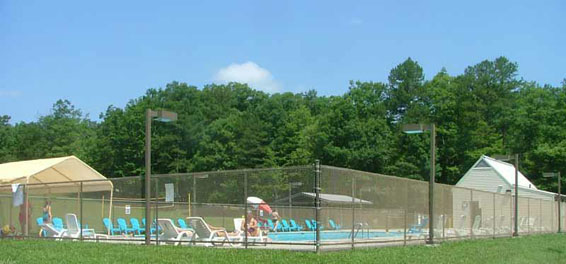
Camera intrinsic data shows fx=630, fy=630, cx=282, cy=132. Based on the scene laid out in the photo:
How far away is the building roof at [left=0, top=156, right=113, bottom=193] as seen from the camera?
24.7m

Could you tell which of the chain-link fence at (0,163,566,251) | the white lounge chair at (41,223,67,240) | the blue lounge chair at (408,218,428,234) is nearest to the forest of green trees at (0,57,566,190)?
the chain-link fence at (0,163,566,251)

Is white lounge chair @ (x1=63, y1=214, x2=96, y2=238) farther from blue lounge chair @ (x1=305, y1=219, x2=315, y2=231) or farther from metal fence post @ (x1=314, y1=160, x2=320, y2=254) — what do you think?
metal fence post @ (x1=314, y1=160, x2=320, y2=254)

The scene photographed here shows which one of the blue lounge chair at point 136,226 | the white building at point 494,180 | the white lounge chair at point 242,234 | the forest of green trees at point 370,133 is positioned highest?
the forest of green trees at point 370,133

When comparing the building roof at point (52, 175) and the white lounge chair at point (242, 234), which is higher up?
the building roof at point (52, 175)

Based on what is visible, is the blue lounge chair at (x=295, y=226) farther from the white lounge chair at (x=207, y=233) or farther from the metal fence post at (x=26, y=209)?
the metal fence post at (x=26, y=209)

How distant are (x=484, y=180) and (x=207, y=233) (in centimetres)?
3570

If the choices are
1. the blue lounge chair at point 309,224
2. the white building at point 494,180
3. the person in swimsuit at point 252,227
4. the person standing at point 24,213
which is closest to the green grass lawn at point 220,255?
the person in swimsuit at point 252,227

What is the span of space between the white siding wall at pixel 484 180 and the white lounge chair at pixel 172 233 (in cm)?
3424

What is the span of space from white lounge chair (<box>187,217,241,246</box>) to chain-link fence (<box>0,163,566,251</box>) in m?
0.03

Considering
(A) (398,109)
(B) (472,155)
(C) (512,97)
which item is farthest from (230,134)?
(C) (512,97)

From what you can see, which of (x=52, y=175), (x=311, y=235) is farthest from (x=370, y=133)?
(x=311, y=235)

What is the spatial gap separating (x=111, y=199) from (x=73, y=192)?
10.7 feet

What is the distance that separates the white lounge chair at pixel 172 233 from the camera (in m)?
17.6

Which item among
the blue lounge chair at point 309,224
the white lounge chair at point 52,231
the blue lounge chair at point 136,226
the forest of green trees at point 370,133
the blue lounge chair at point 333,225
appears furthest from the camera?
the forest of green trees at point 370,133
